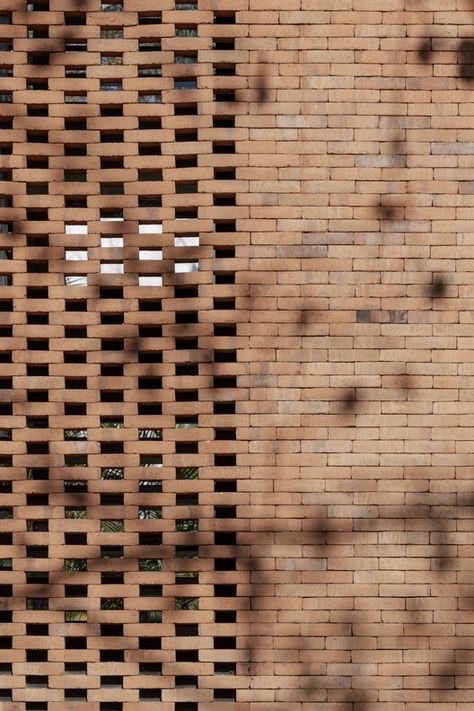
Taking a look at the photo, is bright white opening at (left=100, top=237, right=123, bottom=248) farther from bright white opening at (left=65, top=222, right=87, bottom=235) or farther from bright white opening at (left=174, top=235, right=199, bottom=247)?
bright white opening at (left=174, top=235, right=199, bottom=247)

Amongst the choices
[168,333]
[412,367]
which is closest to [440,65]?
[412,367]

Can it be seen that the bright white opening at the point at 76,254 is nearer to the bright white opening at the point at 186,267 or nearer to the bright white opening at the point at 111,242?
the bright white opening at the point at 111,242

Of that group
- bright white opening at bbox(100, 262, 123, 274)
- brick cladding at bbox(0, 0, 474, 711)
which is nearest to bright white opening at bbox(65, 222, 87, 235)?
brick cladding at bbox(0, 0, 474, 711)

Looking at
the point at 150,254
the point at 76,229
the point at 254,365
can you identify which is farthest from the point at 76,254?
the point at 254,365

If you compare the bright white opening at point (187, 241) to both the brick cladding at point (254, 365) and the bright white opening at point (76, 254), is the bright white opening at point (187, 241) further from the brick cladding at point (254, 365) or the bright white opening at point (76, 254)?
the bright white opening at point (76, 254)

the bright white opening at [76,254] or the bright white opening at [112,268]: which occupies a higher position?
the bright white opening at [76,254]

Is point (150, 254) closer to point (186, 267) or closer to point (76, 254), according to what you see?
point (186, 267)

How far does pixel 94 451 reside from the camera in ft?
7.00

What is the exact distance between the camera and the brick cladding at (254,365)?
6.91 ft

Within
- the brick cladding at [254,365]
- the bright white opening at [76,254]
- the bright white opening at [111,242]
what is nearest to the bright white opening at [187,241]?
the brick cladding at [254,365]

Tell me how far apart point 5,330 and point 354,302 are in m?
1.34

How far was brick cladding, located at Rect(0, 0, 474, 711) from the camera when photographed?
2105 millimetres

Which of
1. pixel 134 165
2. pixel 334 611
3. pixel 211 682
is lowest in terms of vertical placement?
pixel 211 682

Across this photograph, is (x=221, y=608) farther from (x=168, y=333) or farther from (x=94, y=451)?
(x=168, y=333)
